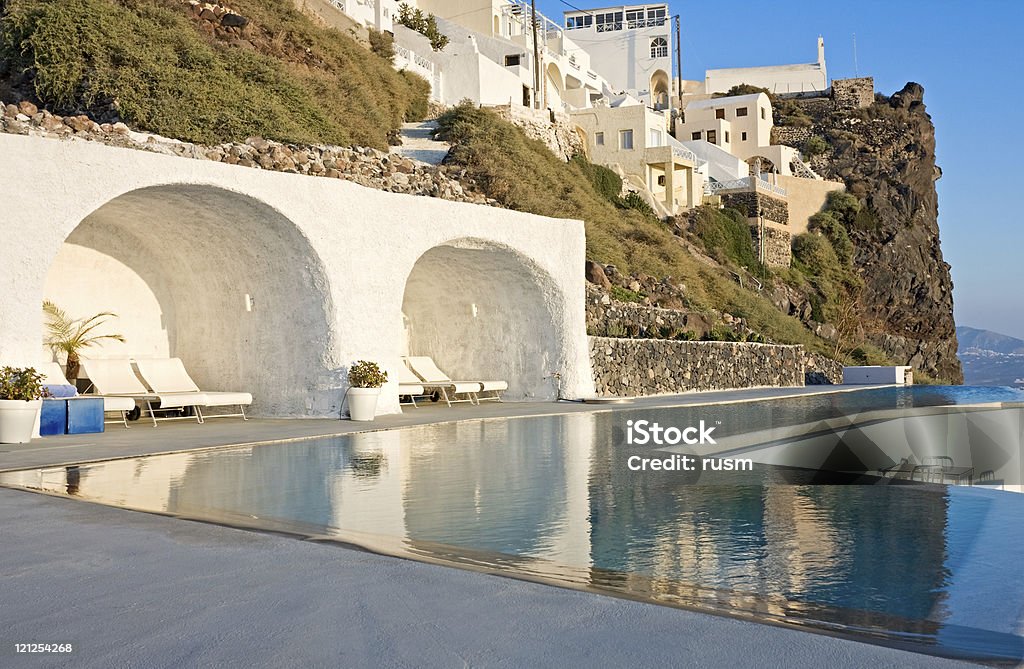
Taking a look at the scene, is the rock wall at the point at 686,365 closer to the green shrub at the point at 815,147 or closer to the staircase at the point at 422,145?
the staircase at the point at 422,145

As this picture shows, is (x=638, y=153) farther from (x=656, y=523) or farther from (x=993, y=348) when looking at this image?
(x=993, y=348)

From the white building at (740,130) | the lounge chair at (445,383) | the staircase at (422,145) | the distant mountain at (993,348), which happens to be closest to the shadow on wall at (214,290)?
the lounge chair at (445,383)

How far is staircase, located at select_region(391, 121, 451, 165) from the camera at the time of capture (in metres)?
28.6

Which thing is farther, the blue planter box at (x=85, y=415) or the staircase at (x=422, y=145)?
the staircase at (x=422, y=145)

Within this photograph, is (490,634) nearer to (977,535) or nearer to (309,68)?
(977,535)

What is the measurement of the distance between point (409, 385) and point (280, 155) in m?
7.26

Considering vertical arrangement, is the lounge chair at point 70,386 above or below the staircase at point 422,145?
below

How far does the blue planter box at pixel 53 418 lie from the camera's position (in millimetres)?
10461

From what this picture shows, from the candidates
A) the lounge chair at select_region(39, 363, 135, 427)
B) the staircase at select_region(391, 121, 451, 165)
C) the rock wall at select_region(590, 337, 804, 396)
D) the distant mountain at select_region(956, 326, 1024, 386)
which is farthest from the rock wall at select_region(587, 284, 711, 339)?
the distant mountain at select_region(956, 326, 1024, 386)

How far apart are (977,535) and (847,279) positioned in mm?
45424

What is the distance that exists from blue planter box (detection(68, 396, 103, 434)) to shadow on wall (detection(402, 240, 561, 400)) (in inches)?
276

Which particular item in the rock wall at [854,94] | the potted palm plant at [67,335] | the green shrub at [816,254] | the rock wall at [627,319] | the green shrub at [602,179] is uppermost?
the rock wall at [854,94]

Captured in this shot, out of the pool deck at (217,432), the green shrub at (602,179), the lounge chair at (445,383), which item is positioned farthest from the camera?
the green shrub at (602,179)

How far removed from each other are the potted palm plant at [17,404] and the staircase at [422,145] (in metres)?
19.0
